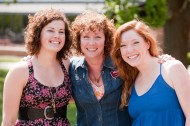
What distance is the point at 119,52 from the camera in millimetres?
4395

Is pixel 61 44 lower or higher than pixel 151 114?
higher

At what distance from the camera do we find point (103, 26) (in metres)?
4.55

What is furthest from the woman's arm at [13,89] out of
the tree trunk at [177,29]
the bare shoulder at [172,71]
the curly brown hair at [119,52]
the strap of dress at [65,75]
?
the tree trunk at [177,29]

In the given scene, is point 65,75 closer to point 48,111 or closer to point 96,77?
point 96,77

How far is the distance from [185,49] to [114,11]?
294 centimetres

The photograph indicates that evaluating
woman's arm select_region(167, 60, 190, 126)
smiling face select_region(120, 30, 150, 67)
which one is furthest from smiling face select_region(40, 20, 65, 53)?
woman's arm select_region(167, 60, 190, 126)

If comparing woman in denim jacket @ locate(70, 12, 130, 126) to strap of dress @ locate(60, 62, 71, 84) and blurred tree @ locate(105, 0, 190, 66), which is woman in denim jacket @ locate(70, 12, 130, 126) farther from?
blurred tree @ locate(105, 0, 190, 66)

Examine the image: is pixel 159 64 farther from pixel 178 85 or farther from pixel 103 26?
pixel 103 26

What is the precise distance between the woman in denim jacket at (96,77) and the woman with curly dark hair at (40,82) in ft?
0.50

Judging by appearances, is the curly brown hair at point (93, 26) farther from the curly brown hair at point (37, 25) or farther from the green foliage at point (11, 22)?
the green foliage at point (11, 22)

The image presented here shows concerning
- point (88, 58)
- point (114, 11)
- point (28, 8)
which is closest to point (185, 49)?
point (114, 11)

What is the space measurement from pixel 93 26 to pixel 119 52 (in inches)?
14.5

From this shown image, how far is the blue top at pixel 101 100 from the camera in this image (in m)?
4.50

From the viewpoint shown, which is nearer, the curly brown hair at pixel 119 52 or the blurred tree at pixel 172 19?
the curly brown hair at pixel 119 52
